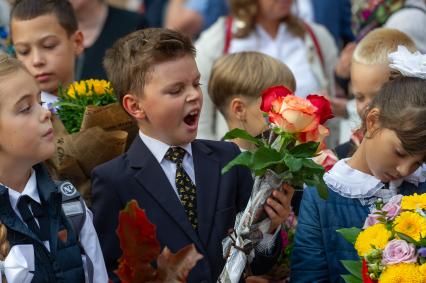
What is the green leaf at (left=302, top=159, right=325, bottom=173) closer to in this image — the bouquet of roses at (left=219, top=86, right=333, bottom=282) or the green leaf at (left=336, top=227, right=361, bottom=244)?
→ the bouquet of roses at (left=219, top=86, right=333, bottom=282)

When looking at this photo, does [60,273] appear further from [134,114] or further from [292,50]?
[292,50]

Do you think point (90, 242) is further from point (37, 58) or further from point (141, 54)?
point (37, 58)

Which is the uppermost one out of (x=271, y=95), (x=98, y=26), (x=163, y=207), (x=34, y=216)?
(x=271, y=95)

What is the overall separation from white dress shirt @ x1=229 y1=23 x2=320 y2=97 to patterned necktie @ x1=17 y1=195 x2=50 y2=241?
3004 mm

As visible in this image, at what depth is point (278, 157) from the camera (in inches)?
136

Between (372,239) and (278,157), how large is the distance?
Result: 0.47m

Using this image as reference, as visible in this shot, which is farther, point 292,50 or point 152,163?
point 292,50

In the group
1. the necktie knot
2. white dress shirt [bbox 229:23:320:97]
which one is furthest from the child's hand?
white dress shirt [bbox 229:23:320:97]

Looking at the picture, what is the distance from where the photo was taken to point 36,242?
3.55 meters

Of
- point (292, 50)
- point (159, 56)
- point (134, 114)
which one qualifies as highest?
point (159, 56)

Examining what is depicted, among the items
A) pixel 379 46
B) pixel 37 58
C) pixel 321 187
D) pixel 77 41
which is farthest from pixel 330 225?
pixel 77 41

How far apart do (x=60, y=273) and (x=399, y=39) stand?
7.80 ft

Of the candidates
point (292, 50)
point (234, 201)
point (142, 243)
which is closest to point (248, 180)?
point (234, 201)

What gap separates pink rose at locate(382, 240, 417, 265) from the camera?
132 inches
